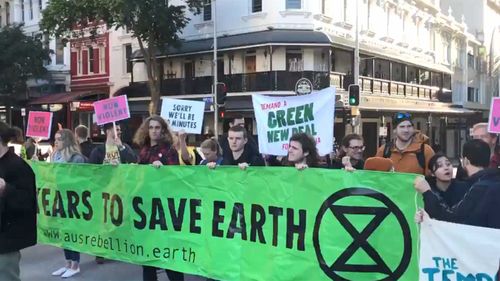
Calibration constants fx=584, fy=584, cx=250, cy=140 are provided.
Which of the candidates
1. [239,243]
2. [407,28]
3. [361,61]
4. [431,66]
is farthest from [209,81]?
[239,243]

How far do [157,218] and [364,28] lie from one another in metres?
30.0

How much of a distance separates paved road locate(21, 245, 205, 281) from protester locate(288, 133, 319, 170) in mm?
2299


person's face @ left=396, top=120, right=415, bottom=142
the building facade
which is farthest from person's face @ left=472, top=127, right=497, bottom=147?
the building facade

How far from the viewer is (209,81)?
104ft

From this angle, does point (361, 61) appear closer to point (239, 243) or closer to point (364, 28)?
point (364, 28)

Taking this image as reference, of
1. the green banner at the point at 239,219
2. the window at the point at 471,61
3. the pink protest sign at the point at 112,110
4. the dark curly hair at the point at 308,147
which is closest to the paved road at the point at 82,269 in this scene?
the green banner at the point at 239,219

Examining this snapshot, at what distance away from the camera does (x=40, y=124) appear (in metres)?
9.30

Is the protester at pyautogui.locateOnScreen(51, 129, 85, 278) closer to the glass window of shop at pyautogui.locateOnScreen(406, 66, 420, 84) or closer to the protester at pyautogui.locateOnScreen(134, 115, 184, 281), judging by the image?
the protester at pyautogui.locateOnScreen(134, 115, 184, 281)

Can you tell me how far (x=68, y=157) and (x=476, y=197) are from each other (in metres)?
5.10

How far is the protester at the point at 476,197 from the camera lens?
385cm

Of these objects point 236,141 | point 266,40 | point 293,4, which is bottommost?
point 236,141

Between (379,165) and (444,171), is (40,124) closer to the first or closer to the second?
(379,165)

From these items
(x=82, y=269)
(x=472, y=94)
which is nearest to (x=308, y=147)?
(x=82, y=269)

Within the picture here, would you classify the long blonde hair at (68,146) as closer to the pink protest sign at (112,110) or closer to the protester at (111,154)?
the protester at (111,154)
